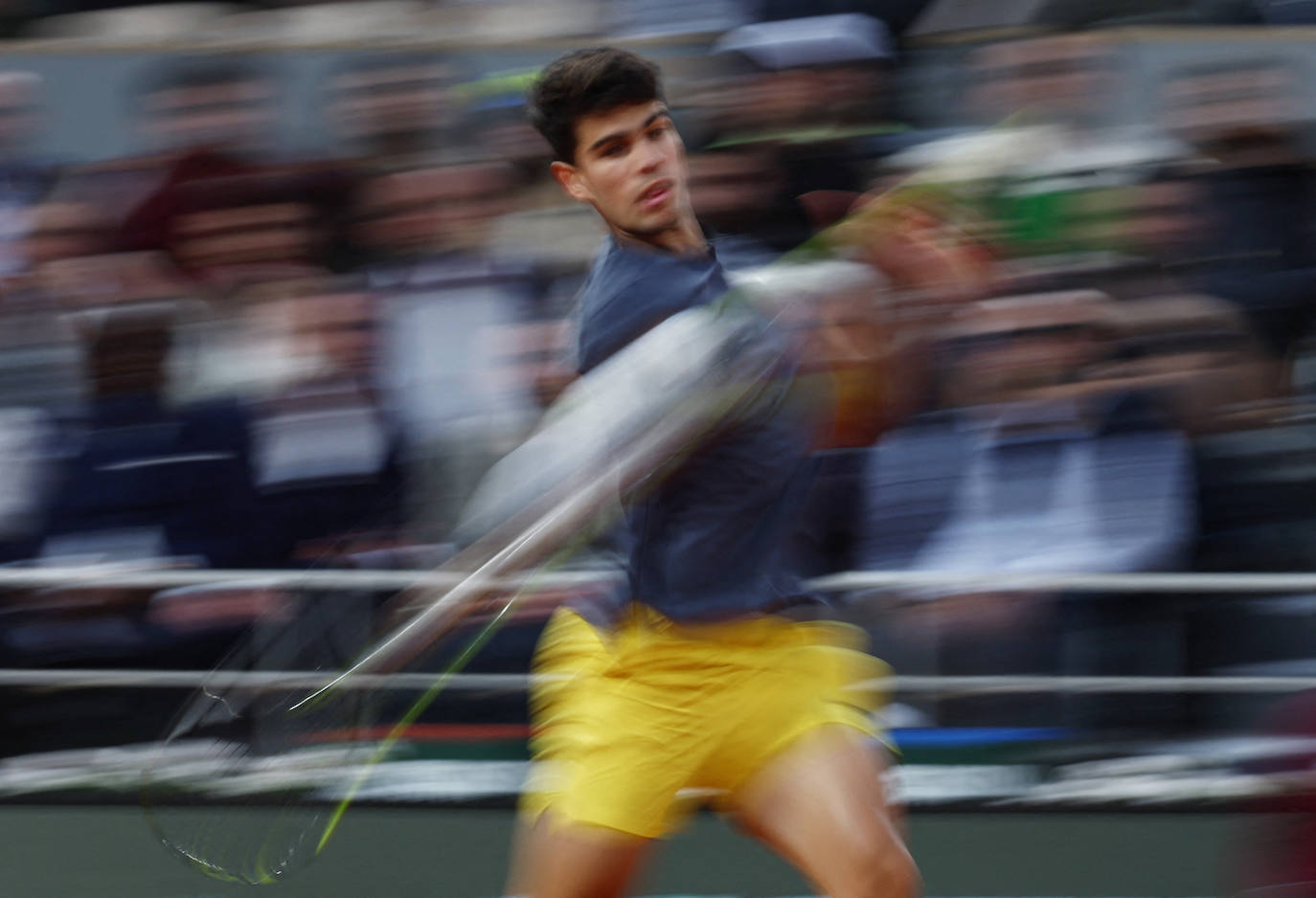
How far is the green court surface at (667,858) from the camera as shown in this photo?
3752mm

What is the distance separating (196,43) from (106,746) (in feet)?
4.92

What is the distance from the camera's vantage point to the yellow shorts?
2424 millimetres

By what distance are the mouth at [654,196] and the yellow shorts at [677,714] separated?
1.67 feet

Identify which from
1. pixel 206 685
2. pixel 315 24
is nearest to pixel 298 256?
pixel 315 24

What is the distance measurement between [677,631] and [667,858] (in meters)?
1.54

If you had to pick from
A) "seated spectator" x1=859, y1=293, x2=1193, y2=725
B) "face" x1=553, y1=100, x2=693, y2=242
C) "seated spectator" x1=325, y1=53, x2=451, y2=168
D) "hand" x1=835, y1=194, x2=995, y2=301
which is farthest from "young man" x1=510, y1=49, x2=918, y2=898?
"seated spectator" x1=325, y1=53, x2=451, y2=168

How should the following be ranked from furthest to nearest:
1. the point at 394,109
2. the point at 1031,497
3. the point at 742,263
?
the point at 394,109, the point at 1031,497, the point at 742,263

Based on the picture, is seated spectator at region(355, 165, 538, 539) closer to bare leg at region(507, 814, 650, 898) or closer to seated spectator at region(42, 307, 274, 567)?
seated spectator at region(42, 307, 274, 567)

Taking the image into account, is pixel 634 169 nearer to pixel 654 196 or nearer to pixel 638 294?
pixel 654 196

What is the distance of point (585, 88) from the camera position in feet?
8.00

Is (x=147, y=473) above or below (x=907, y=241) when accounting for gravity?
below

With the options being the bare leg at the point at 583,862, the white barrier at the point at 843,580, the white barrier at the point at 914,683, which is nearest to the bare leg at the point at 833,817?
the bare leg at the point at 583,862

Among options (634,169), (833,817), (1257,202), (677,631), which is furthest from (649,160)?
(1257,202)

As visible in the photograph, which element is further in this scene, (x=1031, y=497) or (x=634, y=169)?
(x=1031, y=497)
